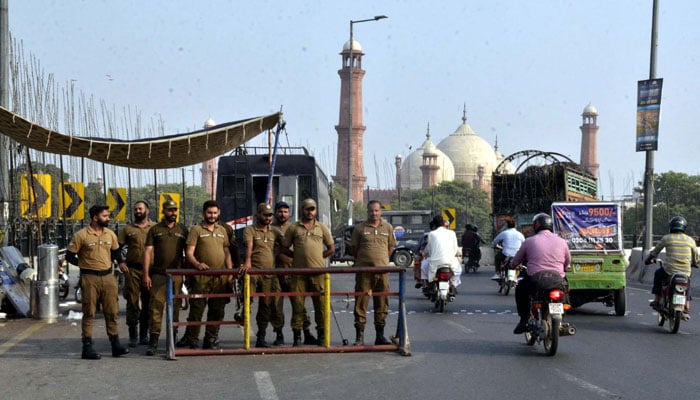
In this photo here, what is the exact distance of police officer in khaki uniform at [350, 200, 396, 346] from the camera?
10844 millimetres

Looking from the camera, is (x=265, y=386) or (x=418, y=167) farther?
(x=418, y=167)

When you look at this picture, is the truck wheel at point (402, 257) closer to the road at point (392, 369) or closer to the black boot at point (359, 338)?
the road at point (392, 369)

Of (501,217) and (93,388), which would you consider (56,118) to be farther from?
(93,388)

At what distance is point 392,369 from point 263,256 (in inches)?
97.2

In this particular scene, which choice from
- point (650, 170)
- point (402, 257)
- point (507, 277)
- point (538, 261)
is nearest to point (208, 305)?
point (538, 261)

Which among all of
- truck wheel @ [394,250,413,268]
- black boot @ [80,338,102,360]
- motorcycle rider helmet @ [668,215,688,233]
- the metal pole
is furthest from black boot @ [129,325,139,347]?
truck wheel @ [394,250,413,268]

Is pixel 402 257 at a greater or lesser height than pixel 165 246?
lesser

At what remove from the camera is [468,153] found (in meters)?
154

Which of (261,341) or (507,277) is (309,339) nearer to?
(261,341)

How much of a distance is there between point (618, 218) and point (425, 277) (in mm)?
3214

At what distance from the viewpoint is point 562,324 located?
10508 millimetres

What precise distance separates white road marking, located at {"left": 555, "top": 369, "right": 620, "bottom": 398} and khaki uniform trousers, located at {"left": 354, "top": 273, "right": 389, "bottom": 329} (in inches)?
88.5

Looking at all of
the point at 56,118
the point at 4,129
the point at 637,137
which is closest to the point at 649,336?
the point at 4,129

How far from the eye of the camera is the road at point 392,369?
7.98 m
